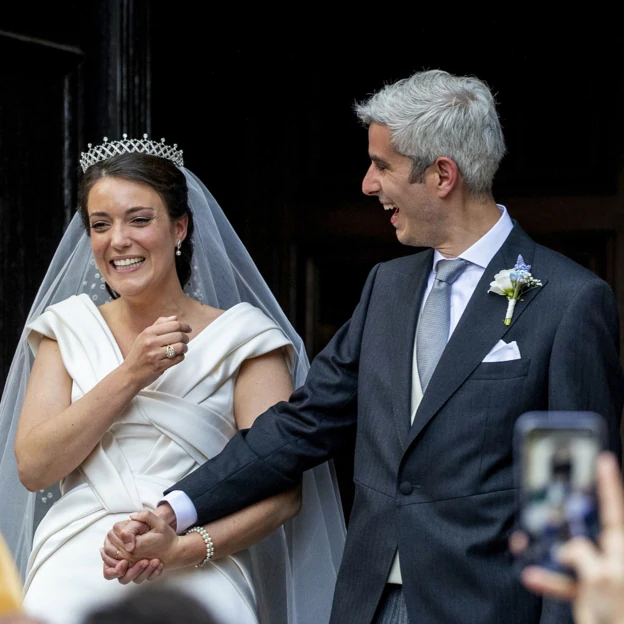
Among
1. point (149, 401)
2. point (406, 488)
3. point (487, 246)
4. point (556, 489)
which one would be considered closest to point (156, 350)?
point (149, 401)

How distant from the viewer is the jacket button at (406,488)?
2.64 metres

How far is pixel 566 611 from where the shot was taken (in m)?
2.41

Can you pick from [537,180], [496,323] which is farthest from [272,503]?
[537,180]

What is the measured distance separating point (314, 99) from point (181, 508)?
2.01m

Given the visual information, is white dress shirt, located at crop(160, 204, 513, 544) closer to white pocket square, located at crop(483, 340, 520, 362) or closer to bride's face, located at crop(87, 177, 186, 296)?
white pocket square, located at crop(483, 340, 520, 362)

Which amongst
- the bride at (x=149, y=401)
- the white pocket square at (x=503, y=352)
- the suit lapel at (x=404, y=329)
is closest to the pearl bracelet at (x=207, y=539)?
the bride at (x=149, y=401)

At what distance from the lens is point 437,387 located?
8.58ft

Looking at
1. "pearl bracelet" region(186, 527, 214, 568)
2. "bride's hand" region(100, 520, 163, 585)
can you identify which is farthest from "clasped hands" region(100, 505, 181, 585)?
"pearl bracelet" region(186, 527, 214, 568)

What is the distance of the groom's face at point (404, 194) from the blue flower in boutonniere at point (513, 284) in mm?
210

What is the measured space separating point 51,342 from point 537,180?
1.81 meters

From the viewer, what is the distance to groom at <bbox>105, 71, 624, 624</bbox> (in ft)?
8.34

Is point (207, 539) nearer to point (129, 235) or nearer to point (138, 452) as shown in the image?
point (138, 452)

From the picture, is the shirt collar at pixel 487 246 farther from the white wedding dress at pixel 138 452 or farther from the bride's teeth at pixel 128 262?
the bride's teeth at pixel 128 262

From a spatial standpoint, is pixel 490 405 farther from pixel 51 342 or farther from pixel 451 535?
pixel 51 342
